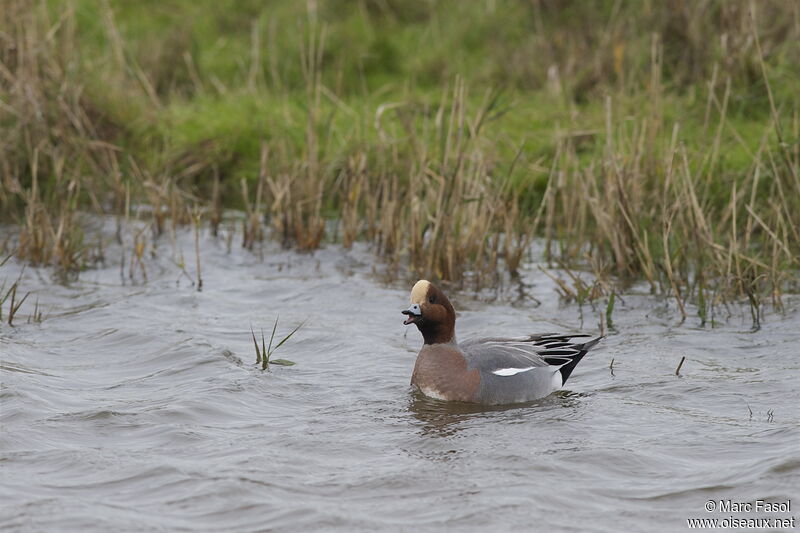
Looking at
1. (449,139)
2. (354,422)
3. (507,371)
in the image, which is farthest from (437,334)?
(449,139)

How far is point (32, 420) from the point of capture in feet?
17.5

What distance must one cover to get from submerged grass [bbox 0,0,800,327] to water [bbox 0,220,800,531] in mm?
420

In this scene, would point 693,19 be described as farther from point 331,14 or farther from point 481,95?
point 331,14

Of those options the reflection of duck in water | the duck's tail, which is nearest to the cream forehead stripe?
the reflection of duck in water

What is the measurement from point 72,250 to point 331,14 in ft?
18.1

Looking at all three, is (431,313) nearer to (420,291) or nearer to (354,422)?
(420,291)

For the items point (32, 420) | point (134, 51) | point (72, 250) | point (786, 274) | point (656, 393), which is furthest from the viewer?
point (134, 51)

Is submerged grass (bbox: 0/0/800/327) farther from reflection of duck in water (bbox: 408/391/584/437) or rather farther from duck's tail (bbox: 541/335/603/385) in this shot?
reflection of duck in water (bbox: 408/391/584/437)

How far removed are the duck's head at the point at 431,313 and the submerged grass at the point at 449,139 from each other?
123cm

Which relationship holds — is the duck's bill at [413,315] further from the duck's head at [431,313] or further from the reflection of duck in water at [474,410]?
the reflection of duck in water at [474,410]

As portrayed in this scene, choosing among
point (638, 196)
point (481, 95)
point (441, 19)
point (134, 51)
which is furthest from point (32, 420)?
point (441, 19)

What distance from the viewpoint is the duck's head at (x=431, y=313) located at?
5.89 metres

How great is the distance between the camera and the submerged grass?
7.61 metres

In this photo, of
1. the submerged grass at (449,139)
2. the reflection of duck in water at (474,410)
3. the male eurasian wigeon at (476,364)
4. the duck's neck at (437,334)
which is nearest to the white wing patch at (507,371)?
the male eurasian wigeon at (476,364)
